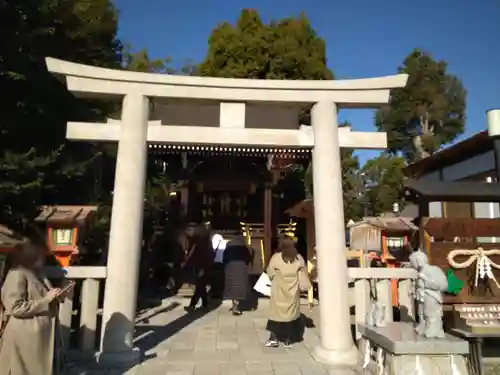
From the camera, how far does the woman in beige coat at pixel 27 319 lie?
340 cm

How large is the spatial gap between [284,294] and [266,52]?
14156mm

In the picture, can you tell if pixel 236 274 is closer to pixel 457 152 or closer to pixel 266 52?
pixel 457 152

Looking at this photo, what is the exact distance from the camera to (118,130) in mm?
5602

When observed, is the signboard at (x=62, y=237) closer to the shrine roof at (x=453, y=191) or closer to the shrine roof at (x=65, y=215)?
the shrine roof at (x=65, y=215)

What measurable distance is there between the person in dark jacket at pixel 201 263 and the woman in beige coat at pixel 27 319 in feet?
16.2

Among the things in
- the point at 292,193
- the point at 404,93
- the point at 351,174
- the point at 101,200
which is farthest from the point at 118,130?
the point at 404,93

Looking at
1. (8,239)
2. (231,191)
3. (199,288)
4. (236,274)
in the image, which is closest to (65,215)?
(8,239)

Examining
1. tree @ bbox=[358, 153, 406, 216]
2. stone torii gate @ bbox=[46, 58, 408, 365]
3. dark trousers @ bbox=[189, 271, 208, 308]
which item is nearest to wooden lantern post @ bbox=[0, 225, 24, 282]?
stone torii gate @ bbox=[46, 58, 408, 365]

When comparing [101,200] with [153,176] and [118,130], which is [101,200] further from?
[118,130]

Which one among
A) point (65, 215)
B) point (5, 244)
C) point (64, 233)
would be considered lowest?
point (5, 244)

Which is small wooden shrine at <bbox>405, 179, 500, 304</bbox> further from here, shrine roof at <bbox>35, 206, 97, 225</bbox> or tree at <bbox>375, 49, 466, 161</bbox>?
tree at <bbox>375, 49, 466, 161</bbox>

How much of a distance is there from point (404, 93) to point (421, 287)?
2914cm

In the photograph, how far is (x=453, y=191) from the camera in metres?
Answer: 5.29

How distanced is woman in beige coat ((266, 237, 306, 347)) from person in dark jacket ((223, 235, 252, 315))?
226 cm
